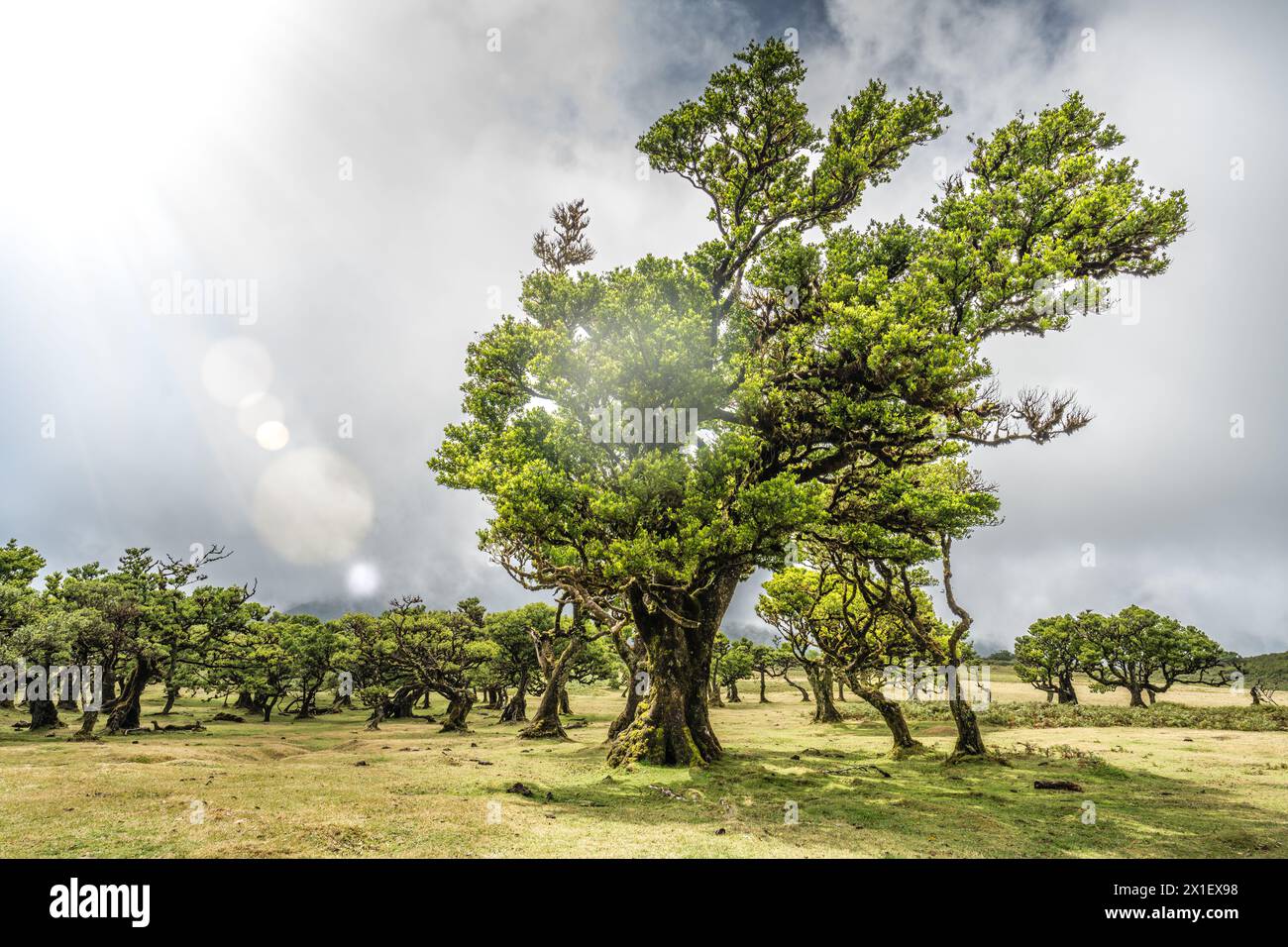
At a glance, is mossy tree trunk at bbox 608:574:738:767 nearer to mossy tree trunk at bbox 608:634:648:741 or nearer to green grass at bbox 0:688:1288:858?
green grass at bbox 0:688:1288:858

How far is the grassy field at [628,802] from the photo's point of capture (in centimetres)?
1097

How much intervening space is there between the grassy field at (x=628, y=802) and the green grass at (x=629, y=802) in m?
0.08

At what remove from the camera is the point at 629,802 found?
16109 mm

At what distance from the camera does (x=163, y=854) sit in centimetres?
957

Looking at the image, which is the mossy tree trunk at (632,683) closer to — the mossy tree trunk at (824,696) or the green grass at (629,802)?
the green grass at (629,802)

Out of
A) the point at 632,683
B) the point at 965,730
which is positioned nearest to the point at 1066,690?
the point at 965,730

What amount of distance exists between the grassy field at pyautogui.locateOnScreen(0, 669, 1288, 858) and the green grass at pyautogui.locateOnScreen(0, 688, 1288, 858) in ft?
0.26

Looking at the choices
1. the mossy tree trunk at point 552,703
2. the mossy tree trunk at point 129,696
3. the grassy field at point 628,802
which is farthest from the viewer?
the mossy tree trunk at point 552,703

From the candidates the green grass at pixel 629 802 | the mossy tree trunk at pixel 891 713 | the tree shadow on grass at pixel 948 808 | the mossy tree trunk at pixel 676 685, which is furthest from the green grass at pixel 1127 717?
the mossy tree trunk at pixel 676 685

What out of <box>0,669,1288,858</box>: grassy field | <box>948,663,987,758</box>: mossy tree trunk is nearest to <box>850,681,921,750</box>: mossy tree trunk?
<box>0,669,1288,858</box>: grassy field

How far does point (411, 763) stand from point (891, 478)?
22551mm

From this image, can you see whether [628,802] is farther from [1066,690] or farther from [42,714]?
[1066,690]

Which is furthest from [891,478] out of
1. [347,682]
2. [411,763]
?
[347,682]

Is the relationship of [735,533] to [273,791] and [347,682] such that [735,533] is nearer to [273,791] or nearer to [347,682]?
[273,791]
